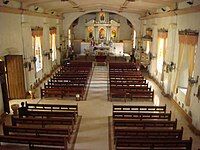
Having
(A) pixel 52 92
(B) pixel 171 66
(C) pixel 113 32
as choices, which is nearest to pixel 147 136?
(B) pixel 171 66

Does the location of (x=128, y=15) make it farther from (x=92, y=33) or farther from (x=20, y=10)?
(x=20, y=10)

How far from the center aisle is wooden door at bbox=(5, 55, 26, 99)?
325cm

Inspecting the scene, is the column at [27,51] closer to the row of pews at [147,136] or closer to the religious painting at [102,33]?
the row of pews at [147,136]

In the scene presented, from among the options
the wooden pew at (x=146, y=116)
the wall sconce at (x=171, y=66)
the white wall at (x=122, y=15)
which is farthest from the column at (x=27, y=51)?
the white wall at (x=122, y=15)

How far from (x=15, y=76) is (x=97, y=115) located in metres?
4.70

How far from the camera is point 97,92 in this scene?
556 inches

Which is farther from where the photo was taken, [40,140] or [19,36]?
[19,36]

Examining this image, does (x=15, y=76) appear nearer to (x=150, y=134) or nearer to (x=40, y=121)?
(x=40, y=121)

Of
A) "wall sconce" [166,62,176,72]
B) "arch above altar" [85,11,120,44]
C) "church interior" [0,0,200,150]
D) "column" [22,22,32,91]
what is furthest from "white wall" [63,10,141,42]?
"wall sconce" [166,62,176,72]

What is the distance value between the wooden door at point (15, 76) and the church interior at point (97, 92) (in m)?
0.05

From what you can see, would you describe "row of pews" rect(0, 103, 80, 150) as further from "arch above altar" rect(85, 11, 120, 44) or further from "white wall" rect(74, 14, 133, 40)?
"white wall" rect(74, 14, 133, 40)

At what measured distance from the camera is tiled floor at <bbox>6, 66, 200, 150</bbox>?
26.9 feet

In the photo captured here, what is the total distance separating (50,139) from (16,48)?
6.61m

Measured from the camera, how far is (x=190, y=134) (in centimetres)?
899
